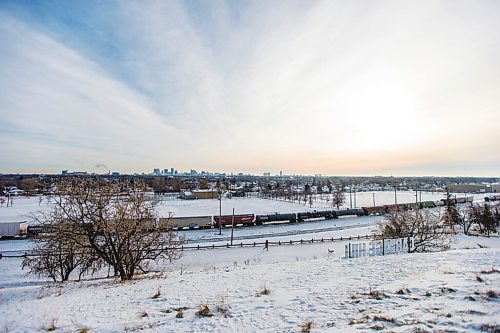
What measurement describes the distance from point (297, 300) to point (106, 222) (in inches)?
482

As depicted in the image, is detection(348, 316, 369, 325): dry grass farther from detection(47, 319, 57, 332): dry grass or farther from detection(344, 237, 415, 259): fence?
detection(344, 237, 415, 259): fence

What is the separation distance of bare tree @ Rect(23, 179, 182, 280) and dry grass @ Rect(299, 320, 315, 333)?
12289 mm

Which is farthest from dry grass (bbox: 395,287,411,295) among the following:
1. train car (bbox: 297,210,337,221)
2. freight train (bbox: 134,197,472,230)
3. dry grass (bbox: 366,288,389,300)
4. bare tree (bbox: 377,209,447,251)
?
train car (bbox: 297,210,337,221)

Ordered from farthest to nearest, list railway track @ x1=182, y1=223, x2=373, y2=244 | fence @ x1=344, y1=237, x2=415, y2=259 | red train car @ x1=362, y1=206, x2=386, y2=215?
red train car @ x1=362, y1=206, x2=386, y2=215, railway track @ x1=182, y1=223, x2=373, y2=244, fence @ x1=344, y1=237, x2=415, y2=259

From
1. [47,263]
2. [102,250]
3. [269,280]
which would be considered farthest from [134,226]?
[269,280]

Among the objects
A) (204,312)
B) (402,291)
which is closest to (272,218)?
(402,291)

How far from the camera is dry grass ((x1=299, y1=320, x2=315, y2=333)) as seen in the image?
667 centimetres

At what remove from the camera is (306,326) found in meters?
6.86

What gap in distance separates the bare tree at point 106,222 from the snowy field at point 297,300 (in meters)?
3.29

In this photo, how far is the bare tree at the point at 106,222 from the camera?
16609mm

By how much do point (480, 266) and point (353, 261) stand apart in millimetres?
4916

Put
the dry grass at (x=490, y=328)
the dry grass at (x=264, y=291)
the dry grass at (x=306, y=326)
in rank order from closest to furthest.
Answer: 1. the dry grass at (x=490, y=328)
2. the dry grass at (x=306, y=326)
3. the dry grass at (x=264, y=291)

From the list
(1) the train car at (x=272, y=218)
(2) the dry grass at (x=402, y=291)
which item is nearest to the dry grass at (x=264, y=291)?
(2) the dry grass at (x=402, y=291)

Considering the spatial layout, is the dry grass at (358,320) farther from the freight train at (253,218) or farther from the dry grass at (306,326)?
the freight train at (253,218)
